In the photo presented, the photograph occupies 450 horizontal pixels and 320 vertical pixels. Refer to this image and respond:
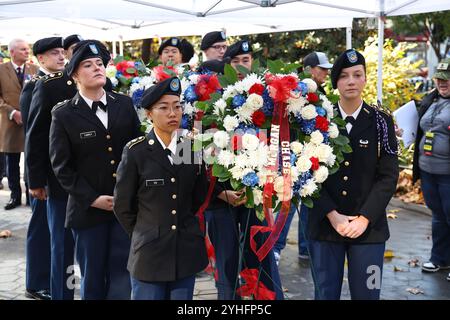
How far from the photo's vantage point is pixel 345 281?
19.2 ft

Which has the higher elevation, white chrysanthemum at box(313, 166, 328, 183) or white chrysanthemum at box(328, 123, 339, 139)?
white chrysanthemum at box(328, 123, 339, 139)

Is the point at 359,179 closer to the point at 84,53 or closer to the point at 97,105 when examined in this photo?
the point at 97,105

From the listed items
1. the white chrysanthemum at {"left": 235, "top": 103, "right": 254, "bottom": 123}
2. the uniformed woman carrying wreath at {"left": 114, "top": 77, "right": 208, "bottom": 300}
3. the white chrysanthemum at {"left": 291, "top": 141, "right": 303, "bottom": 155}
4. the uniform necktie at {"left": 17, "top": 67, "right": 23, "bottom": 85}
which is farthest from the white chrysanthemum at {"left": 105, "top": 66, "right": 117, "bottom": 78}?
the uniform necktie at {"left": 17, "top": 67, "right": 23, "bottom": 85}

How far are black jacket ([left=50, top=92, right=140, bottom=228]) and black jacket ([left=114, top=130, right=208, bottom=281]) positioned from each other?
0.57 metres

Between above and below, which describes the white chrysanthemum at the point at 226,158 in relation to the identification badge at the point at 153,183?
above

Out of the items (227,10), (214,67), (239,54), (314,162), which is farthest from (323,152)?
(227,10)

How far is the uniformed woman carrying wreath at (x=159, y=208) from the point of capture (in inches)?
139

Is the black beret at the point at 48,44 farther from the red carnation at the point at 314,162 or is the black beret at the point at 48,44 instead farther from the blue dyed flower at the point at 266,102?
the red carnation at the point at 314,162

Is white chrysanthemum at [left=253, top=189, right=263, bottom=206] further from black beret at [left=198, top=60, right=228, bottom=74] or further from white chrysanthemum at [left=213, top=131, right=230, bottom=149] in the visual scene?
black beret at [left=198, top=60, right=228, bottom=74]

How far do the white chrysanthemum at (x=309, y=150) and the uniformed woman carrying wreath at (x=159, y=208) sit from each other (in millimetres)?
744

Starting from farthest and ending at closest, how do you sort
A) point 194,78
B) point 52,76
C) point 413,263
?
point 413,263 < point 52,76 < point 194,78

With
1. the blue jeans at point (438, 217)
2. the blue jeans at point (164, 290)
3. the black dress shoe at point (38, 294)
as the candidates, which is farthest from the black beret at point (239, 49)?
the black dress shoe at point (38, 294)

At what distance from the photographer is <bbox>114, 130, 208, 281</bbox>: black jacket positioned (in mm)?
3531

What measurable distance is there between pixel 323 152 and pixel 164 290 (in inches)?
50.4
